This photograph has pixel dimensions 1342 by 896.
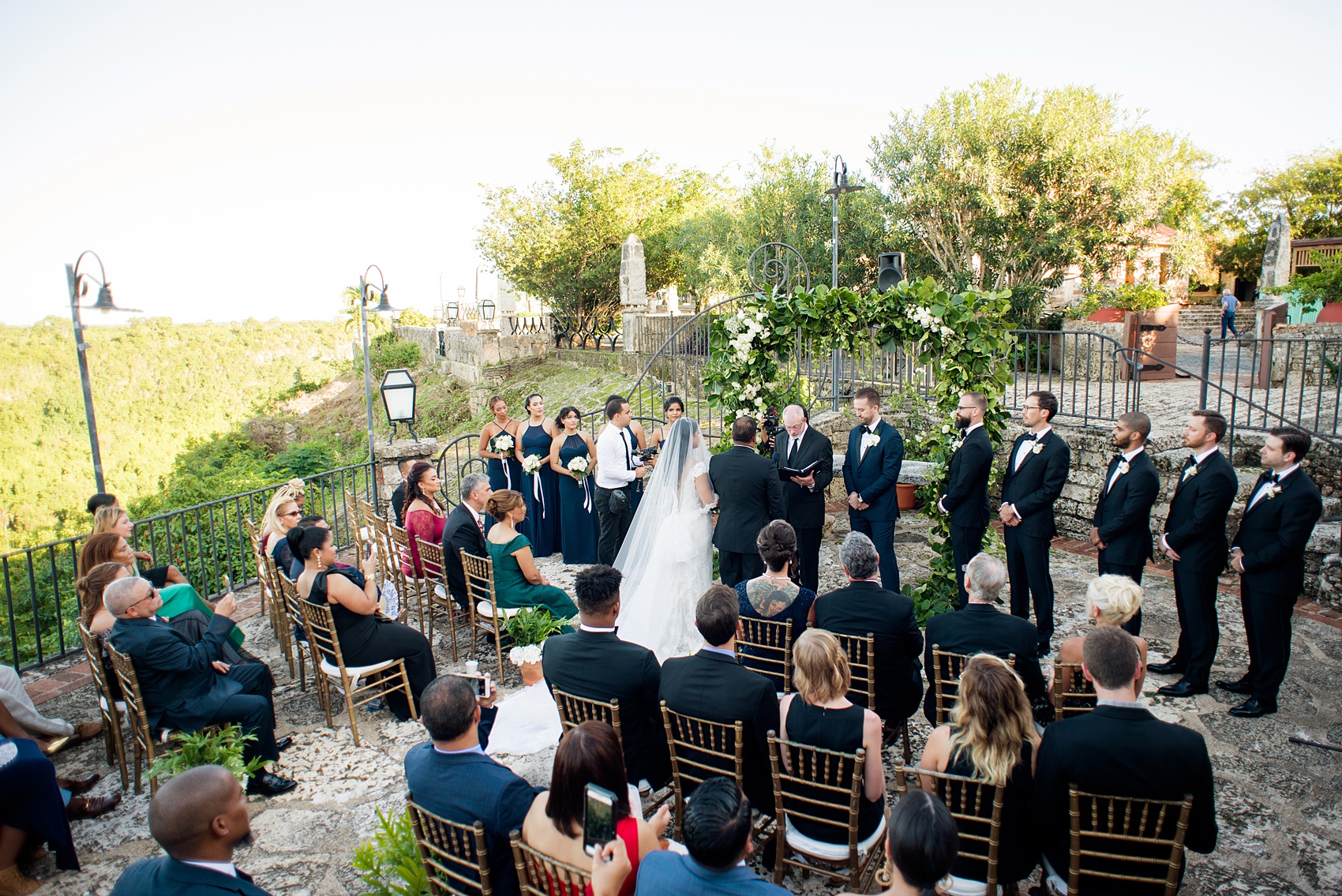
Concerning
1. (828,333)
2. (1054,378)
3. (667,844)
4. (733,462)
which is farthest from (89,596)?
(1054,378)

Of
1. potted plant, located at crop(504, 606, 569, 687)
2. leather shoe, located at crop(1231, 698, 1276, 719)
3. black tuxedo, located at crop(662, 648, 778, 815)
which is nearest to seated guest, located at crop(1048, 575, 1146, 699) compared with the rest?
black tuxedo, located at crop(662, 648, 778, 815)

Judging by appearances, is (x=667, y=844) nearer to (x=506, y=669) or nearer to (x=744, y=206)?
(x=506, y=669)

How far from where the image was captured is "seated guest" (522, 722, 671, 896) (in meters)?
2.46

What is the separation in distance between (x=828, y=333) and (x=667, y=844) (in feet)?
17.5

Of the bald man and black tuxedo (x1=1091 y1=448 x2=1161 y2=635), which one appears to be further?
black tuxedo (x1=1091 y1=448 x2=1161 y2=635)

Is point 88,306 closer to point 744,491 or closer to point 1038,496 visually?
point 744,491

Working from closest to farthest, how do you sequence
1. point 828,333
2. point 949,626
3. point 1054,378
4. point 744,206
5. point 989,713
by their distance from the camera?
point 989,713, point 949,626, point 828,333, point 1054,378, point 744,206

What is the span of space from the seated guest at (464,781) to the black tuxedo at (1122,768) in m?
1.88

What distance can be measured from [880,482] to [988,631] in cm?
288

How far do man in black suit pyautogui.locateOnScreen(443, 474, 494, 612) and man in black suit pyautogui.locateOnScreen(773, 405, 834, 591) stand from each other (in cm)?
248

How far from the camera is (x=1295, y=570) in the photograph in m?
4.68

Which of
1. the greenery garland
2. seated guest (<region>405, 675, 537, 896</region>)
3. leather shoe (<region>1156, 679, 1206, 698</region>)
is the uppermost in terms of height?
the greenery garland

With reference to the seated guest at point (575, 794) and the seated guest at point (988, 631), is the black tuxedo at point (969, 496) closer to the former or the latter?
the seated guest at point (988, 631)

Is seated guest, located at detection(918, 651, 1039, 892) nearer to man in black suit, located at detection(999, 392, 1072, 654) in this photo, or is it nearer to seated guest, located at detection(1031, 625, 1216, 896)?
seated guest, located at detection(1031, 625, 1216, 896)
